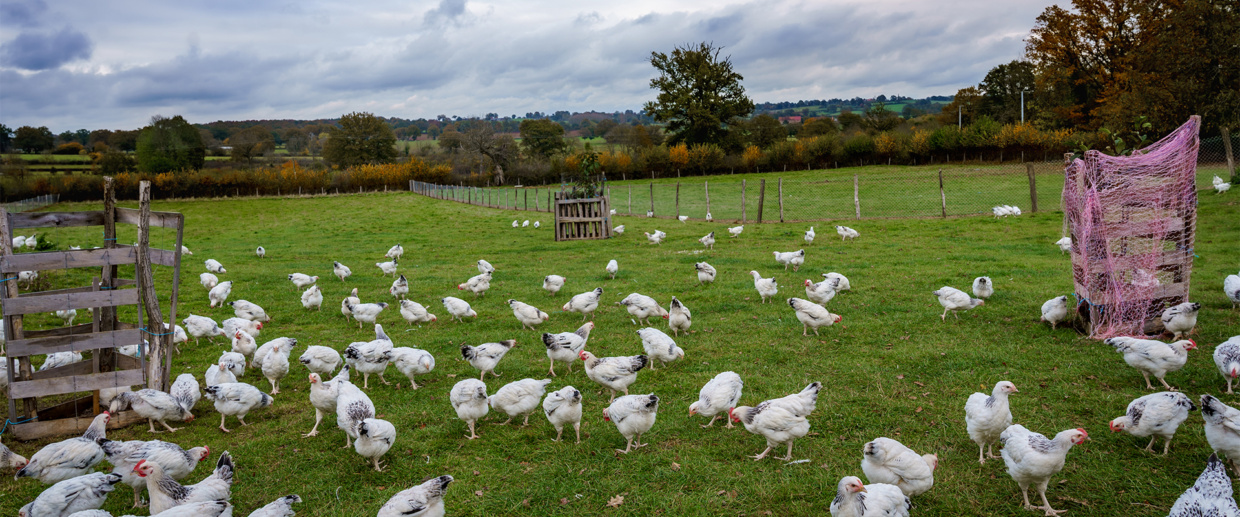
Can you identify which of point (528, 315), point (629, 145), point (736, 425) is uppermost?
point (629, 145)

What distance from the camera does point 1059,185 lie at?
36250 mm

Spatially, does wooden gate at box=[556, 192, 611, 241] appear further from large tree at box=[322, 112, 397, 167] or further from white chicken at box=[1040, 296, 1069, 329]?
large tree at box=[322, 112, 397, 167]

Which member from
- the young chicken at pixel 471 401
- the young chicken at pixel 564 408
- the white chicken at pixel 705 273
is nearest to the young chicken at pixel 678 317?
the young chicken at pixel 564 408

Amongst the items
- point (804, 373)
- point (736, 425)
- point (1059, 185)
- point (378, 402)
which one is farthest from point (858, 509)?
point (1059, 185)

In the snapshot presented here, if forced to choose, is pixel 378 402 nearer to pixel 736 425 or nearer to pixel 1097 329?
pixel 736 425

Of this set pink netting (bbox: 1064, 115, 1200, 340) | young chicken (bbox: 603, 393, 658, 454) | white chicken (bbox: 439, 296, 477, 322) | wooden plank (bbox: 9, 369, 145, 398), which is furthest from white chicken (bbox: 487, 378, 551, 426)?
pink netting (bbox: 1064, 115, 1200, 340)

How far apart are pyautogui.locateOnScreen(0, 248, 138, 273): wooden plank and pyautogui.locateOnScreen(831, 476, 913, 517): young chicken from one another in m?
7.98

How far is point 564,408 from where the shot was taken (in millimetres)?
6871

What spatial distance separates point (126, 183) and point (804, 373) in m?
70.4

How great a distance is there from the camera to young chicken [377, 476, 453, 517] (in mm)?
5152

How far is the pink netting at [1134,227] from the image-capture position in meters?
9.05

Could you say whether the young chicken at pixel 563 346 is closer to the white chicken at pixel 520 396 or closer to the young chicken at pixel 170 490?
the white chicken at pixel 520 396

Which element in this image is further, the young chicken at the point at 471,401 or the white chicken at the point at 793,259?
the white chicken at the point at 793,259

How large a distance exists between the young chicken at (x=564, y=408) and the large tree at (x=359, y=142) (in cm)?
7997
